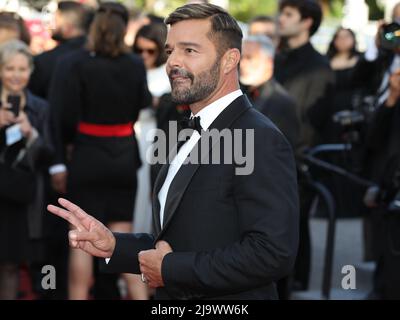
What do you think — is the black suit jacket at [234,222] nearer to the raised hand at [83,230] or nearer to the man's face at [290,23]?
the raised hand at [83,230]

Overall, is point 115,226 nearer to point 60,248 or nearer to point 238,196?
point 60,248

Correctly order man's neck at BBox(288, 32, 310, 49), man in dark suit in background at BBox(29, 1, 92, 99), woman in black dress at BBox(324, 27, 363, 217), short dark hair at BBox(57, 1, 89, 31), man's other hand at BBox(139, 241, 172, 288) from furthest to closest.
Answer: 1. woman in black dress at BBox(324, 27, 363, 217)
2. man's neck at BBox(288, 32, 310, 49)
3. short dark hair at BBox(57, 1, 89, 31)
4. man in dark suit in background at BBox(29, 1, 92, 99)
5. man's other hand at BBox(139, 241, 172, 288)

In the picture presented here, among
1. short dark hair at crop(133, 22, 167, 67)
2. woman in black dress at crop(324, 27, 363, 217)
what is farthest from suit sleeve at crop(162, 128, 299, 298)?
Result: woman in black dress at crop(324, 27, 363, 217)

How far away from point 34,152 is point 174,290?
3.65m

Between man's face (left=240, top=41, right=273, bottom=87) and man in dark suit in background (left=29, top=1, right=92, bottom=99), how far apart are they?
5.85 ft

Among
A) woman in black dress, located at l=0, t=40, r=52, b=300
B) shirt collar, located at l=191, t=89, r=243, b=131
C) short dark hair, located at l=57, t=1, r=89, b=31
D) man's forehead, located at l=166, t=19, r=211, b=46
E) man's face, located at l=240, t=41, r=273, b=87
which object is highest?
short dark hair, located at l=57, t=1, r=89, b=31

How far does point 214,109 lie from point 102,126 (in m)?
3.61

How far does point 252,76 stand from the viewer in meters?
6.89

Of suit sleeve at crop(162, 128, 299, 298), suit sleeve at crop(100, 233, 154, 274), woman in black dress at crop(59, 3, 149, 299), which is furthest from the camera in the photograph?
woman in black dress at crop(59, 3, 149, 299)

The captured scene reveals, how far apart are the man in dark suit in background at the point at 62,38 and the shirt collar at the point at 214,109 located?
15.5 ft

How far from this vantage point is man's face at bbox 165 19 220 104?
329 cm

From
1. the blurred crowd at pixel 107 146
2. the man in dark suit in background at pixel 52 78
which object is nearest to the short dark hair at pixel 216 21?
the blurred crowd at pixel 107 146

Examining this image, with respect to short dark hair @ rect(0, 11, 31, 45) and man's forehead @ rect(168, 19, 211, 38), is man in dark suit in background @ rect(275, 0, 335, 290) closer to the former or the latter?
short dark hair @ rect(0, 11, 31, 45)
